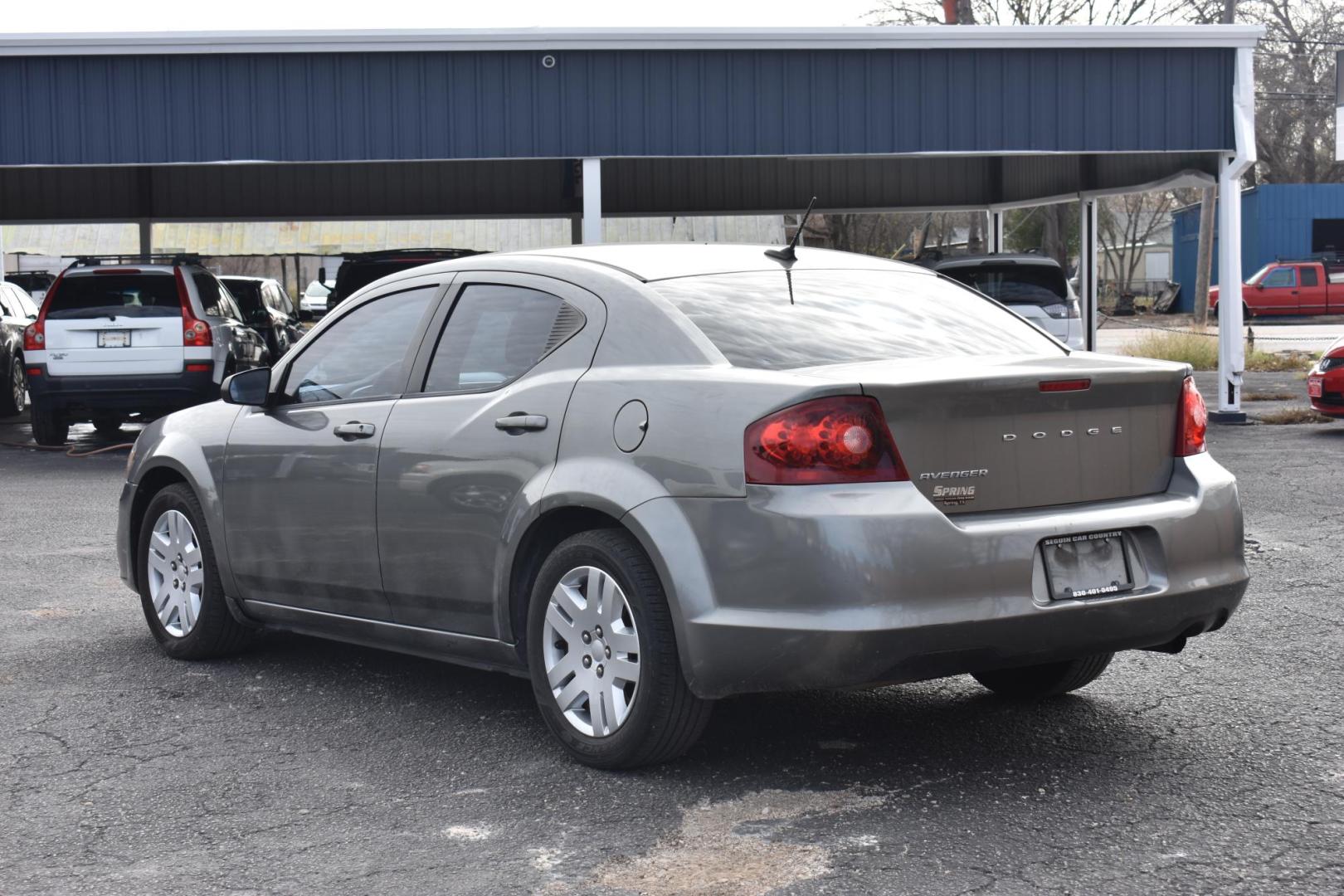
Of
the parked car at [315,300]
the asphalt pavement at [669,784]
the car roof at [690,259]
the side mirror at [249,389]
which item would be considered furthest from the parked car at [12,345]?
the parked car at [315,300]

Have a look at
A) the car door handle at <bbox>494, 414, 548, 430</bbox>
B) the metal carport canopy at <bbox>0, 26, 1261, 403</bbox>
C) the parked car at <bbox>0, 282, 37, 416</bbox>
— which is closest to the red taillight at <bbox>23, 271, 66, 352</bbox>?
the metal carport canopy at <bbox>0, 26, 1261, 403</bbox>

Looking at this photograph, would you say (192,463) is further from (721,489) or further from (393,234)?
(393,234)

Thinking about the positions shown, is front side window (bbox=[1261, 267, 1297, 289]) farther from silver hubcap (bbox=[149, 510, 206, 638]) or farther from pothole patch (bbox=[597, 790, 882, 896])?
pothole patch (bbox=[597, 790, 882, 896])

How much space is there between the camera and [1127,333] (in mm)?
38188

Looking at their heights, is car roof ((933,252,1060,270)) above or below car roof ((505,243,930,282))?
above

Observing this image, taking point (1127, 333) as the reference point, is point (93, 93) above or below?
above

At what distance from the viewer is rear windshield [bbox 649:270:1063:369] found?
16.0 ft

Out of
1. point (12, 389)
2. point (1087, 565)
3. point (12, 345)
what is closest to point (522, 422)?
point (1087, 565)

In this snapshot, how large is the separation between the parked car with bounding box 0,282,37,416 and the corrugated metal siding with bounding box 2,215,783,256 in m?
10.2

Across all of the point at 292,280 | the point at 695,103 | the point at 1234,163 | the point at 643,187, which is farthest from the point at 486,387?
the point at 292,280

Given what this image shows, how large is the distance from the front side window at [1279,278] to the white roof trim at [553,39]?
95.7ft

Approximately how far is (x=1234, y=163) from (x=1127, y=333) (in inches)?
821

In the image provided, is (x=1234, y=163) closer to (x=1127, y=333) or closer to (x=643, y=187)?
(x=643, y=187)

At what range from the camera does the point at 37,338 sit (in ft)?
50.1
